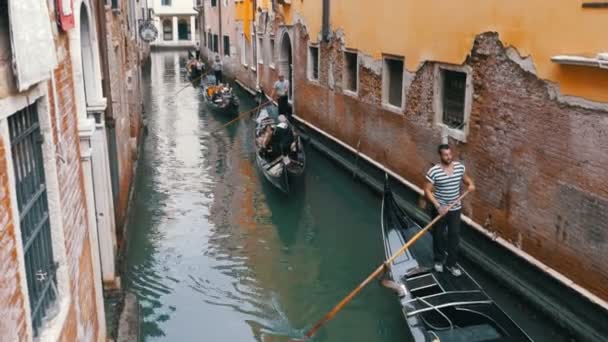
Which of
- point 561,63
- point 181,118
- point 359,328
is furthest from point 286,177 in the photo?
point 181,118

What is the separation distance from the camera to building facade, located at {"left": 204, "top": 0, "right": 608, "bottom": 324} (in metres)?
4.38

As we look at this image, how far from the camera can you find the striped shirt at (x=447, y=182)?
4.90 m

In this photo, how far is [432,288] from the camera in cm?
462

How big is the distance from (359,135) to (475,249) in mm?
3470

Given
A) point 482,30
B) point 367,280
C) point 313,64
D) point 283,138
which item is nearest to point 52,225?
point 367,280

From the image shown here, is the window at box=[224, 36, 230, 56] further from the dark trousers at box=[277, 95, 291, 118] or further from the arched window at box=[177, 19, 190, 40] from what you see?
the arched window at box=[177, 19, 190, 40]

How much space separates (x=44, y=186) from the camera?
255 centimetres

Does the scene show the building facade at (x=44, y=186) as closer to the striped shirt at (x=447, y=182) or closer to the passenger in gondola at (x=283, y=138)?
the striped shirt at (x=447, y=182)

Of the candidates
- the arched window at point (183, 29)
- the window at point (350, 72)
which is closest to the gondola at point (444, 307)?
the window at point (350, 72)

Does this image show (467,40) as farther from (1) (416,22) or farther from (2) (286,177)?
(2) (286,177)

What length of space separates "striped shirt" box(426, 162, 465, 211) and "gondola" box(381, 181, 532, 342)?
541mm

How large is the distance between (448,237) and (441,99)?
2.15 metres

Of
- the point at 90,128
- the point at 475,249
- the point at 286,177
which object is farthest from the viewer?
the point at 286,177

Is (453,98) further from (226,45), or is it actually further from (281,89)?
(226,45)
